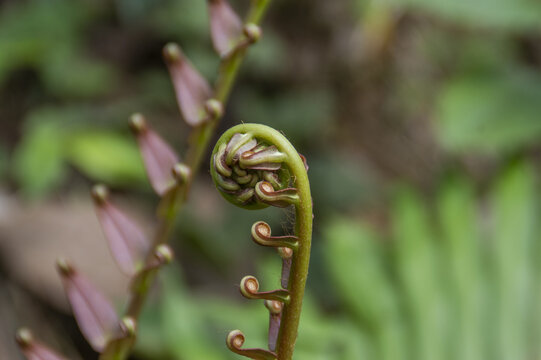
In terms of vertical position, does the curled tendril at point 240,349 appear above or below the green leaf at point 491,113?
below

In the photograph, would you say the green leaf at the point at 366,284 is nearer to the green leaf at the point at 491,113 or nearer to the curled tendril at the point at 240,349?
the green leaf at the point at 491,113

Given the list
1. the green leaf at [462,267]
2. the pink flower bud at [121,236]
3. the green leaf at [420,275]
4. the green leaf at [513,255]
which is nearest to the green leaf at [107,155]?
the green leaf at [420,275]

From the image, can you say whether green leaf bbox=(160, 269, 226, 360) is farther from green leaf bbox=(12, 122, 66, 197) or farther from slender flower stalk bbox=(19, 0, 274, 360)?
green leaf bbox=(12, 122, 66, 197)

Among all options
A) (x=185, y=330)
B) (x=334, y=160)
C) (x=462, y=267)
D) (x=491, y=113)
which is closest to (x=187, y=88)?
(x=185, y=330)

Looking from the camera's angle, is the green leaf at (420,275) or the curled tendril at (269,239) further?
the green leaf at (420,275)

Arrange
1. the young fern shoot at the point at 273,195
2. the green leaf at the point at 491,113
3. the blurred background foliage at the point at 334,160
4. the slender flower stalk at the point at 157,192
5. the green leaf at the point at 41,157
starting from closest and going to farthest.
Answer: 1. the young fern shoot at the point at 273,195
2. the slender flower stalk at the point at 157,192
3. the blurred background foliage at the point at 334,160
4. the green leaf at the point at 491,113
5. the green leaf at the point at 41,157

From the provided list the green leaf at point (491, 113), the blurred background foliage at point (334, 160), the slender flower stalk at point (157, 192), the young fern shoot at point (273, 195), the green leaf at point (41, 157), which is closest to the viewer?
the young fern shoot at point (273, 195)

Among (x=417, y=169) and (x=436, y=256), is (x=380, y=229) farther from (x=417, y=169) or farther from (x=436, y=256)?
(x=436, y=256)

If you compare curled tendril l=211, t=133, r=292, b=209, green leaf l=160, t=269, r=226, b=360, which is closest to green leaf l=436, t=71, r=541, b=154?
green leaf l=160, t=269, r=226, b=360
